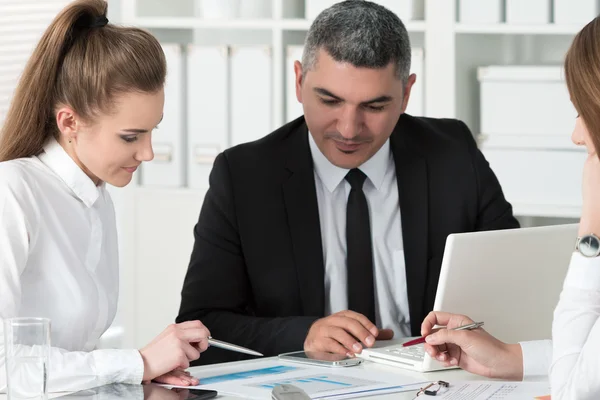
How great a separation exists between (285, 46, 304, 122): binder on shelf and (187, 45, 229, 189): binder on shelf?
199mm

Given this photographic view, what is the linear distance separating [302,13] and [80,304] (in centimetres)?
172

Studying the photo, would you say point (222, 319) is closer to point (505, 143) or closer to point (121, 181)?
point (121, 181)

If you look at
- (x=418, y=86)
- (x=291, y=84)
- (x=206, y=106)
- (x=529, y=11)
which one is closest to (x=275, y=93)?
(x=291, y=84)

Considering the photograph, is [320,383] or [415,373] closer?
[320,383]

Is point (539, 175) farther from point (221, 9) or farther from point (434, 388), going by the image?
point (434, 388)

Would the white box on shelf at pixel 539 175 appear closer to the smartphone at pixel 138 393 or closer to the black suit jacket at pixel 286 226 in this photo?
the black suit jacket at pixel 286 226

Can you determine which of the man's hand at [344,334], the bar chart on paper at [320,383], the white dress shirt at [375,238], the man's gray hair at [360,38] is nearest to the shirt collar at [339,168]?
the white dress shirt at [375,238]

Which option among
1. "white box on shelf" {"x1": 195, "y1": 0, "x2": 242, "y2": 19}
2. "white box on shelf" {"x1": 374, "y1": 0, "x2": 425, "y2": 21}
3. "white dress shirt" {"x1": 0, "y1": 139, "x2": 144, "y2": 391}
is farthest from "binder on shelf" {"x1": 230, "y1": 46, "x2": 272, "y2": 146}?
"white dress shirt" {"x1": 0, "y1": 139, "x2": 144, "y2": 391}

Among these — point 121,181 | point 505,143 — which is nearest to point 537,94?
point 505,143

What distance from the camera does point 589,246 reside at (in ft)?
4.83

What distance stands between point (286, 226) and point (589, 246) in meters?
0.90

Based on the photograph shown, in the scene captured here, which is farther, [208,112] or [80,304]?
[208,112]

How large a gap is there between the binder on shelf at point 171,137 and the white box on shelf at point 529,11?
1.08 m

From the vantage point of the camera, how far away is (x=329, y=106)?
2.18 m
